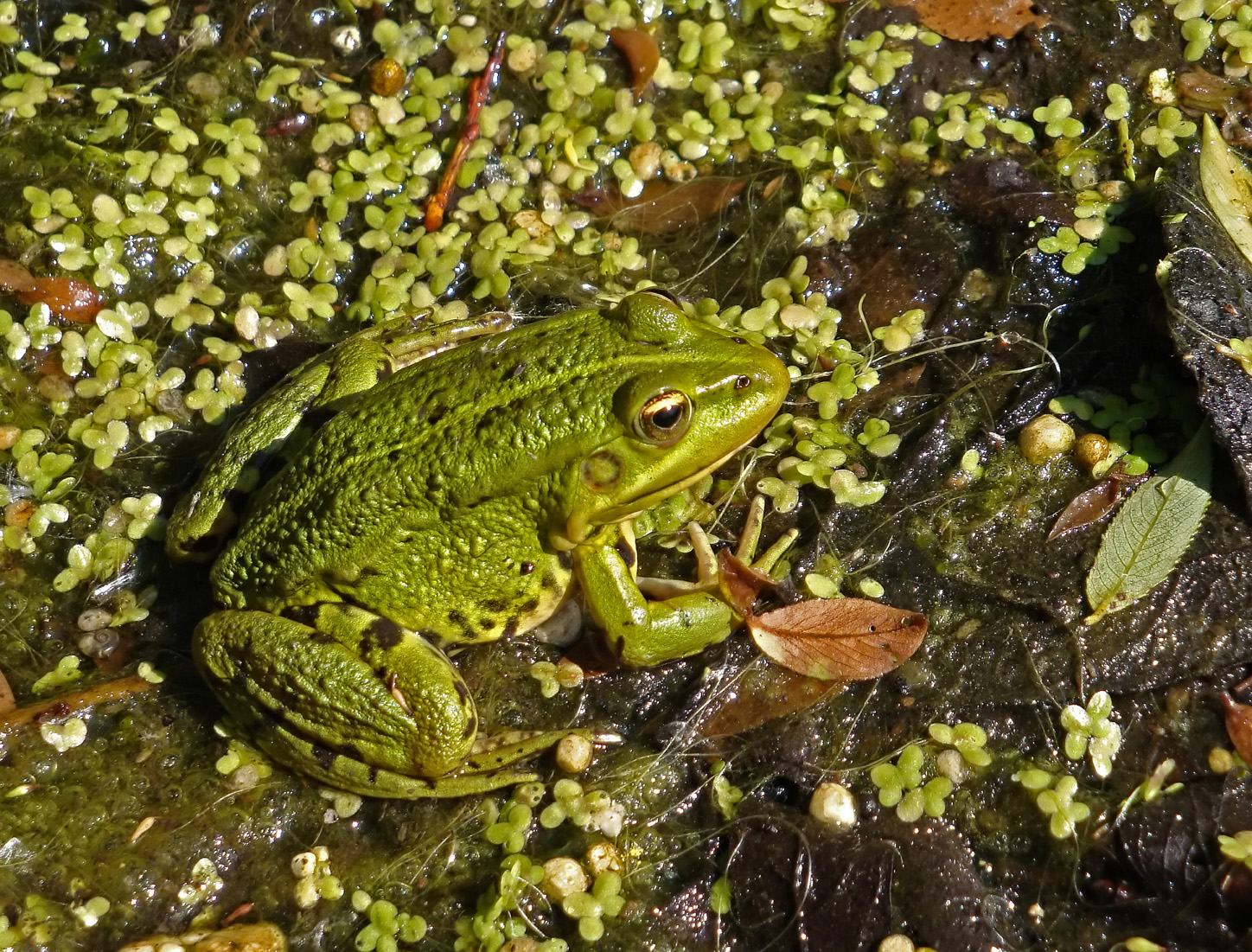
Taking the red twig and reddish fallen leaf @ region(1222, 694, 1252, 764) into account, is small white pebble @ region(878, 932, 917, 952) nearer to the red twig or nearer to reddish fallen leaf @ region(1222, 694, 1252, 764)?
reddish fallen leaf @ region(1222, 694, 1252, 764)

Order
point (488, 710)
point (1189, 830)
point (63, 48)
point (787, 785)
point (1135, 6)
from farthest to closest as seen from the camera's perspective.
Result: 1. point (63, 48)
2. point (1135, 6)
3. point (488, 710)
4. point (787, 785)
5. point (1189, 830)

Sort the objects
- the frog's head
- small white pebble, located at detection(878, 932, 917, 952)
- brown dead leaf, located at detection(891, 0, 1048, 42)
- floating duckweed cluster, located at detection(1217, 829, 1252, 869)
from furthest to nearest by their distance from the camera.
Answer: brown dead leaf, located at detection(891, 0, 1048, 42) → the frog's head → small white pebble, located at detection(878, 932, 917, 952) → floating duckweed cluster, located at detection(1217, 829, 1252, 869)

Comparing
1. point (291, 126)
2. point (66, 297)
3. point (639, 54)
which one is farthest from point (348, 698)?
point (639, 54)

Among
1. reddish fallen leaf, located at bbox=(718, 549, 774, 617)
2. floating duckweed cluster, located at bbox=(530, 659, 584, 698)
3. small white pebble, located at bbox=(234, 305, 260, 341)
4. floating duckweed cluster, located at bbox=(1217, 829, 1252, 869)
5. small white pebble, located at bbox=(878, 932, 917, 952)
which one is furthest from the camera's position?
small white pebble, located at bbox=(234, 305, 260, 341)

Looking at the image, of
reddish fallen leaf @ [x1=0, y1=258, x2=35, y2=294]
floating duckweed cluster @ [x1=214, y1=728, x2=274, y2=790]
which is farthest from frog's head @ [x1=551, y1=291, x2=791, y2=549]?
reddish fallen leaf @ [x1=0, y1=258, x2=35, y2=294]

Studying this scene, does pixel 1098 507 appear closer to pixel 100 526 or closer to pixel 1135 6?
pixel 1135 6

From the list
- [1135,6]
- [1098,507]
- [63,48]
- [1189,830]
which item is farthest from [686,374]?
[63,48]

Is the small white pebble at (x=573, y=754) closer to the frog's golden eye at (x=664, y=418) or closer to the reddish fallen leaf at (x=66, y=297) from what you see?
the frog's golden eye at (x=664, y=418)
